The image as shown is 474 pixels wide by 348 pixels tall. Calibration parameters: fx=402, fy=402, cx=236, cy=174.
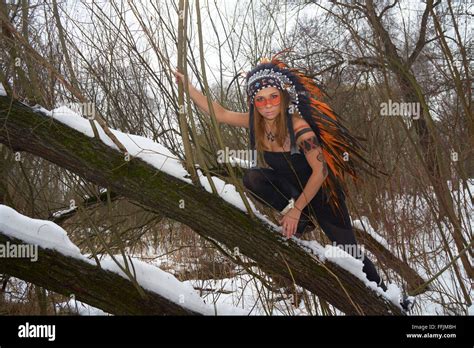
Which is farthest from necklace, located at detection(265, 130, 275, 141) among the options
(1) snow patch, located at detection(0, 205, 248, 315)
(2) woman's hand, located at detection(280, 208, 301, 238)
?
(1) snow patch, located at detection(0, 205, 248, 315)

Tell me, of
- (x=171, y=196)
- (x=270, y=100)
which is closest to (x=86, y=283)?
(x=171, y=196)

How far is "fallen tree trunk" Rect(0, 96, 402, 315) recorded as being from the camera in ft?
6.29

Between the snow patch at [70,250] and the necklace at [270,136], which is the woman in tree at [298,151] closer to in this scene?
the necklace at [270,136]

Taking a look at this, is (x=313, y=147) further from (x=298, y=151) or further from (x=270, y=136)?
(x=270, y=136)

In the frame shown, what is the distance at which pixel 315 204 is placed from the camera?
2318 millimetres

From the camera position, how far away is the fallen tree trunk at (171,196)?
1918mm

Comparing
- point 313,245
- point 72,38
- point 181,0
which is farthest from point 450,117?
point 72,38

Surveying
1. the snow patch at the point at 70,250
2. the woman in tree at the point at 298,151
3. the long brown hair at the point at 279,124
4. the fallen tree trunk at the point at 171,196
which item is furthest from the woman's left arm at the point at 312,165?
the snow patch at the point at 70,250

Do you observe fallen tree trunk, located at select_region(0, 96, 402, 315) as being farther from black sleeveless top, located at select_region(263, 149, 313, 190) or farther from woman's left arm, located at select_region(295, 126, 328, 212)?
black sleeveless top, located at select_region(263, 149, 313, 190)

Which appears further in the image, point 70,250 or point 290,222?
point 290,222

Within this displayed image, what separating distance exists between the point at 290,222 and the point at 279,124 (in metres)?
0.53

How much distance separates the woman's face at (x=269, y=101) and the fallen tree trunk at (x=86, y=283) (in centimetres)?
109

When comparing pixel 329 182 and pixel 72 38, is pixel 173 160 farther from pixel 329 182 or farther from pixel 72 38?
pixel 72 38
